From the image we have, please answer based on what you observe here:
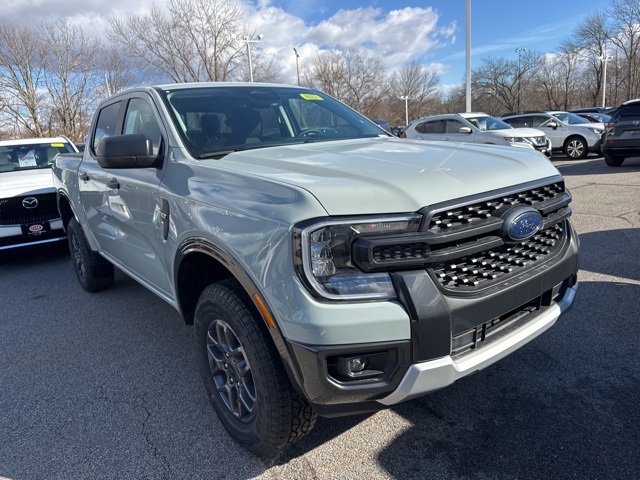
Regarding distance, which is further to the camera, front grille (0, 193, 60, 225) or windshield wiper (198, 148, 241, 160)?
front grille (0, 193, 60, 225)

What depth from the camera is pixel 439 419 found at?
2.54 metres

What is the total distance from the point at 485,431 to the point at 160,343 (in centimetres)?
253

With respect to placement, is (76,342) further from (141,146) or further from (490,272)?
(490,272)

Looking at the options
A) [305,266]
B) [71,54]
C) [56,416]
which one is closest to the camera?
[305,266]

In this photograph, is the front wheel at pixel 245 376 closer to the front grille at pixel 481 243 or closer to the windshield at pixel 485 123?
the front grille at pixel 481 243

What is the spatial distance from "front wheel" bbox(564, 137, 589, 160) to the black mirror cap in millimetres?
15496

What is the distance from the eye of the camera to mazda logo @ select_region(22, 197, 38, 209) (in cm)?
622

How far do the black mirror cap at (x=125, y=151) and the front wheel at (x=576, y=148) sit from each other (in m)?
15.5

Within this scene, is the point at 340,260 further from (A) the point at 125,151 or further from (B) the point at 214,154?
(A) the point at 125,151

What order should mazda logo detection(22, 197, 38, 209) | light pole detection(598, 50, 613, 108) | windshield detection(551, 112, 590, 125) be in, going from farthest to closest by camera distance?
light pole detection(598, 50, 613, 108), windshield detection(551, 112, 590, 125), mazda logo detection(22, 197, 38, 209)

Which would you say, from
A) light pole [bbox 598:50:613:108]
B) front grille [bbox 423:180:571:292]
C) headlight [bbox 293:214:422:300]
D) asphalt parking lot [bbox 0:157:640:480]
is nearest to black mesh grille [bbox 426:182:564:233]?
front grille [bbox 423:180:571:292]

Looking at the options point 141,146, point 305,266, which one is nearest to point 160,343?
point 141,146

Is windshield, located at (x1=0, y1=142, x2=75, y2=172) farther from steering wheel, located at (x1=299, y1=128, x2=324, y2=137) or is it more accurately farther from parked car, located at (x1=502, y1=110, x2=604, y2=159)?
parked car, located at (x1=502, y1=110, x2=604, y2=159)

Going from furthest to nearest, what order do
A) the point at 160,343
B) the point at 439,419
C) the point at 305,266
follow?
the point at 160,343
the point at 439,419
the point at 305,266
